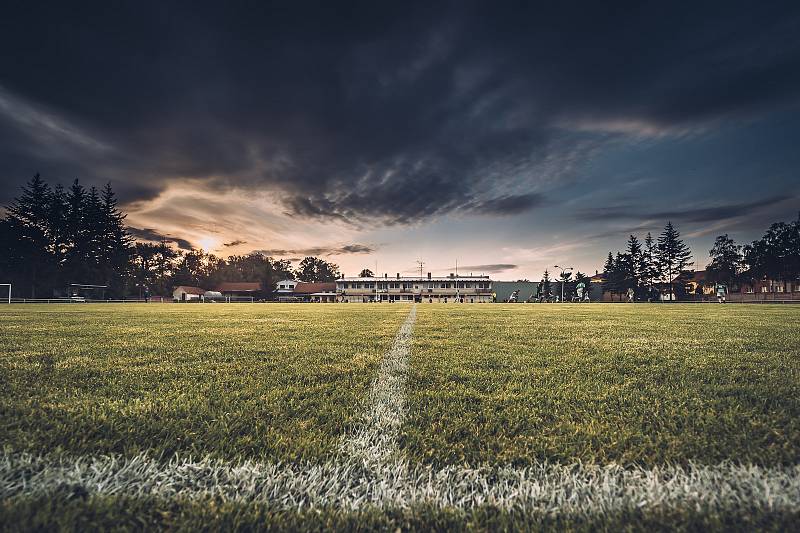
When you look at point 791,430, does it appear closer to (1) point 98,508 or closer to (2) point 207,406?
(1) point 98,508

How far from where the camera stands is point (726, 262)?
5947 centimetres

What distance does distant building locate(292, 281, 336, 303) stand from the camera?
72.7 metres

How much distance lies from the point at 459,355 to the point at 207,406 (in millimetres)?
2666

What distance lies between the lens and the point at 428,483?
4.32 feet

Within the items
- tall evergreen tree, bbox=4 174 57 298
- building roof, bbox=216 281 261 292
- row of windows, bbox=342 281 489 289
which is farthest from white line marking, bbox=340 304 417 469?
building roof, bbox=216 281 261 292

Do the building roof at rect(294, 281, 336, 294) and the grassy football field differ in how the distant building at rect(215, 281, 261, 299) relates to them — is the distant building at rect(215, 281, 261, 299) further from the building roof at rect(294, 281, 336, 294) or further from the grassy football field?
the grassy football field

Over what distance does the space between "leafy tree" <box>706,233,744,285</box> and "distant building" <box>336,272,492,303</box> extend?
122 feet

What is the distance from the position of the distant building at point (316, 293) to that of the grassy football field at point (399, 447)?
70417mm

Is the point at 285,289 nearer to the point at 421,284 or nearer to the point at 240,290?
the point at 240,290

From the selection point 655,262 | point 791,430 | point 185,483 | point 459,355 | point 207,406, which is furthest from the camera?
point 655,262

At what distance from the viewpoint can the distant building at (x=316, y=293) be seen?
238ft

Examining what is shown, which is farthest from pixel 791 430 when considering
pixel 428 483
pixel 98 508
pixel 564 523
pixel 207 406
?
pixel 207 406

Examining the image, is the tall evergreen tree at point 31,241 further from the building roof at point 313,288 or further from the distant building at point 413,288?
the distant building at point 413,288

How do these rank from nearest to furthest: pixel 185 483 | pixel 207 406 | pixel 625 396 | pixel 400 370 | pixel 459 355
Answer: pixel 185 483, pixel 207 406, pixel 625 396, pixel 400 370, pixel 459 355
